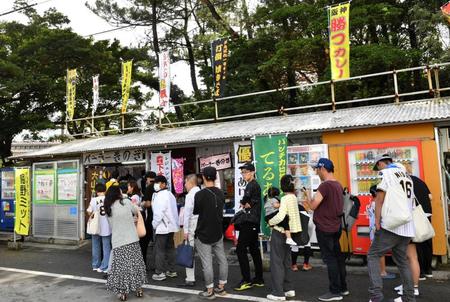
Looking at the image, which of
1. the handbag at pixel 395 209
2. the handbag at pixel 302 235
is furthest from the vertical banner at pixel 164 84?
the handbag at pixel 395 209

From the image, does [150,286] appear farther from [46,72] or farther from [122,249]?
[46,72]

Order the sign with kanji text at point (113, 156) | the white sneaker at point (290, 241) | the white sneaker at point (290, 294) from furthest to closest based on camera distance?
the sign with kanji text at point (113, 156) < the white sneaker at point (290, 294) < the white sneaker at point (290, 241)

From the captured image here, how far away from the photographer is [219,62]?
12.8 meters

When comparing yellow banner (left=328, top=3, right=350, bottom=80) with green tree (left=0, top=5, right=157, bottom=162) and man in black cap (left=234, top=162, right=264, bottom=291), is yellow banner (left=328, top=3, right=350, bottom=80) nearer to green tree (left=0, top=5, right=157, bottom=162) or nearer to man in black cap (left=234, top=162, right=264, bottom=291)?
man in black cap (left=234, top=162, right=264, bottom=291)

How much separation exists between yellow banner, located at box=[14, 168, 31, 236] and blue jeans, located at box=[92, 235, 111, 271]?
4781 millimetres

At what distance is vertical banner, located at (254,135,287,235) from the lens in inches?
317

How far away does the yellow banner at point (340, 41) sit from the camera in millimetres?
10086

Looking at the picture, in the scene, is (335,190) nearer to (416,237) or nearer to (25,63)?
(416,237)

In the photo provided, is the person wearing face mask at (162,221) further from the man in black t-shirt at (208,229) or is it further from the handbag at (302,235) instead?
the handbag at (302,235)

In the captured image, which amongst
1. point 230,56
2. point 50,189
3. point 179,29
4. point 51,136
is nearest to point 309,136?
point 50,189

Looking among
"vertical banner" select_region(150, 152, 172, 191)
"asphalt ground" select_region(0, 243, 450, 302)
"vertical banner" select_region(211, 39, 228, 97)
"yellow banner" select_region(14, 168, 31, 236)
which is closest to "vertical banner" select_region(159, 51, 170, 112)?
Answer: "vertical banner" select_region(211, 39, 228, 97)

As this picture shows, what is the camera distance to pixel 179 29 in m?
25.3

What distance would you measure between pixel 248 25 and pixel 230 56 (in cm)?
205

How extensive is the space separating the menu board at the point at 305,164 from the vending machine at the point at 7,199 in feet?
35.3
